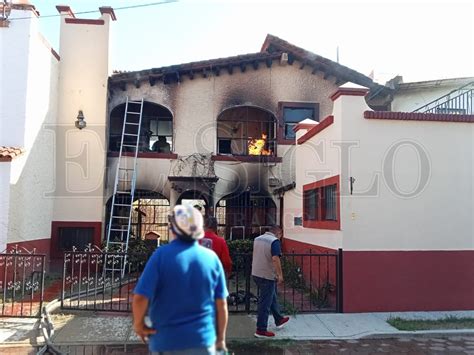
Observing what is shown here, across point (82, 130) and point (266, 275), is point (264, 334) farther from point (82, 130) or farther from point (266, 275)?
point (82, 130)

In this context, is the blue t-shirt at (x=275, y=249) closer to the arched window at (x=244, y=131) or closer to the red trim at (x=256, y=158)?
the red trim at (x=256, y=158)

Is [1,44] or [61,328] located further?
[1,44]

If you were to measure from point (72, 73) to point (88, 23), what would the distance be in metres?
1.63

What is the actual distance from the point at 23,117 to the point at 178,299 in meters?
8.92

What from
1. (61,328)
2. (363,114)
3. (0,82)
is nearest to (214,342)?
(61,328)

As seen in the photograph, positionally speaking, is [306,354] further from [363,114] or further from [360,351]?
[363,114]

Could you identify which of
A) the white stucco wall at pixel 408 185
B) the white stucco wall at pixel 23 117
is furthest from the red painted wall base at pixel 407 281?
the white stucco wall at pixel 23 117

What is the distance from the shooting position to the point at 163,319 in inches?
118

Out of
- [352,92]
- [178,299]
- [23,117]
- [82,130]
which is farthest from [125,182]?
[178,299]

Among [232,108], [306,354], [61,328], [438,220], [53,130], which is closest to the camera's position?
[306,354]

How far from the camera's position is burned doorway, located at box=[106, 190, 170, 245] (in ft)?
46.9

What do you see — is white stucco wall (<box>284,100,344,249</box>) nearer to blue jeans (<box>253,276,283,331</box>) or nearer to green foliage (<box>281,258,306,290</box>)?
green foliage (<box>281,258,306,290</box>)

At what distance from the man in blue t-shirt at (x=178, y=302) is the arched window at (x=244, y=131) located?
11.4 meters

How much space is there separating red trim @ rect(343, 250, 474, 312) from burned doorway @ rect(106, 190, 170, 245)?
25.2 feet
